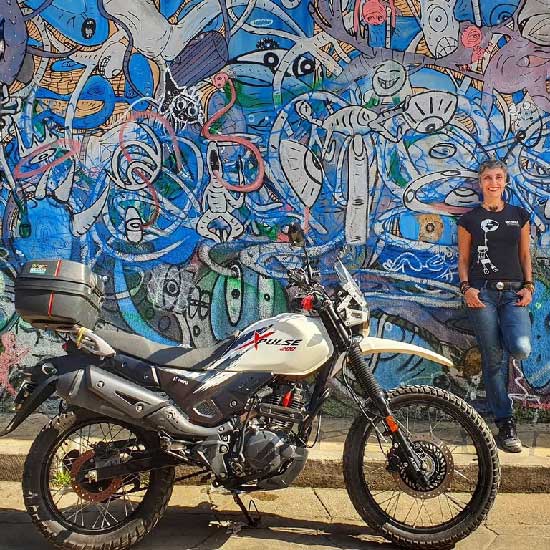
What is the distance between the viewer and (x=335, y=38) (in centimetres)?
644

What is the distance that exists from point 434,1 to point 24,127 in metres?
3.48

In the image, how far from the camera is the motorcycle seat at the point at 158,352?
4.28 metres

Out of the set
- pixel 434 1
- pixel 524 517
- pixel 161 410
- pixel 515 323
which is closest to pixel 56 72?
pixel 434 1

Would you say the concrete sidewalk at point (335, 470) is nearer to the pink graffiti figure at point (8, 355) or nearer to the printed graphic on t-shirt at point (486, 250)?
the pink graffiti figure at point (8, 355)

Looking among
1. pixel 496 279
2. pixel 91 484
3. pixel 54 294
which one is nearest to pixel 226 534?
pixel 91 484

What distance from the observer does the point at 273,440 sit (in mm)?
4289

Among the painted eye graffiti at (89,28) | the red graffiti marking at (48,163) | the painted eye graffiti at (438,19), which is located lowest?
the red graffiti marking at (48,163)

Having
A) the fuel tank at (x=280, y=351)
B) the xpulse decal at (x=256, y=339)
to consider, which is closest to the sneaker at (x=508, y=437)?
the fuel tank at (x=280, y=351)

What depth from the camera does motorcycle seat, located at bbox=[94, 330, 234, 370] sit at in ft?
14.0

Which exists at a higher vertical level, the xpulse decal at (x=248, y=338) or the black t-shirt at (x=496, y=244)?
the black t-shirt at (x=496, y=244)

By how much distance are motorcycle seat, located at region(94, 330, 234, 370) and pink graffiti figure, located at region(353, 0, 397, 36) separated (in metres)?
3.33

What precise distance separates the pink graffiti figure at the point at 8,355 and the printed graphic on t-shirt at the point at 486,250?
375 centimetres

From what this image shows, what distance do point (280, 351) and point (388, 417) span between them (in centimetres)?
69

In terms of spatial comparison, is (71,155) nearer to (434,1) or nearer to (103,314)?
(103,314)
